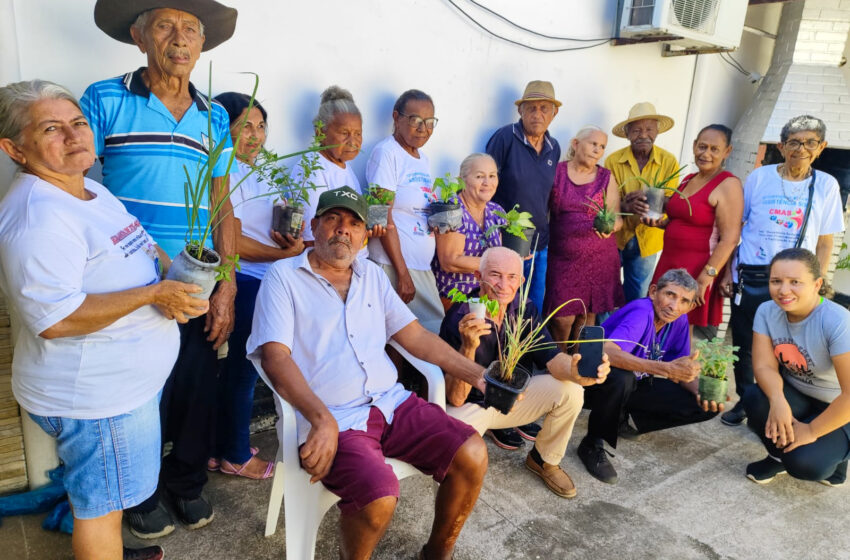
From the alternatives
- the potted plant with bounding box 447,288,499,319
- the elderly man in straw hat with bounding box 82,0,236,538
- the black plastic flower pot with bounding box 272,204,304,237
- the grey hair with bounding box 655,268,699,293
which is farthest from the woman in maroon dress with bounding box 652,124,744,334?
the elderly man in straw hat with bounding box 82,0,236,538

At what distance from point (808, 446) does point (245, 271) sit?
2872 millimetres

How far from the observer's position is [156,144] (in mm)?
2094

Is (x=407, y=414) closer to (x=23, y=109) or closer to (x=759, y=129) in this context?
(x=23, y=109)

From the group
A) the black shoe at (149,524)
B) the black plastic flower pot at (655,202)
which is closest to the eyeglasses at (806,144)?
the black plastic flower pot at (655,202)

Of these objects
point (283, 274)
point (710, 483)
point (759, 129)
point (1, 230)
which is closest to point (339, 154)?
point (283, 274)

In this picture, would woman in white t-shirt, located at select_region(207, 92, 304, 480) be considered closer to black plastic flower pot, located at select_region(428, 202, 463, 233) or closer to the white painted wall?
the white painted wall

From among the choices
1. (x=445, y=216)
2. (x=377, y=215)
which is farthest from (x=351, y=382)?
(x=445, y=216)

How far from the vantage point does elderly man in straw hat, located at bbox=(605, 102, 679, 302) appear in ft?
13.9

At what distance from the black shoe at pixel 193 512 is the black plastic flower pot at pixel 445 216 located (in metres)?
1.72

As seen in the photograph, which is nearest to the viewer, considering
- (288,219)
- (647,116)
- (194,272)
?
(194,272)

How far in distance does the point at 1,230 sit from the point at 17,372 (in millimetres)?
436

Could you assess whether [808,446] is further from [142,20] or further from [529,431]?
[142,20]

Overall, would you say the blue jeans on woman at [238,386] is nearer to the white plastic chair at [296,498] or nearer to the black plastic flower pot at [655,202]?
the white plastic chair at [296,498]

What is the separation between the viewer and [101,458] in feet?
5.38
